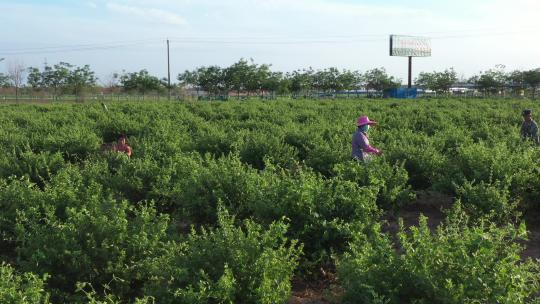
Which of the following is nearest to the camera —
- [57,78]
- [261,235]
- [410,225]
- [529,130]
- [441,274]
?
[441,274]

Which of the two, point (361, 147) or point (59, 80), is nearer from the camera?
point (361, 147)

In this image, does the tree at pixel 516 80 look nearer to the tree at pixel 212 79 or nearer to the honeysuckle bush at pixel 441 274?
the tree at pixel 212 79

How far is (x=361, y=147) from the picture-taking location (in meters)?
7.27

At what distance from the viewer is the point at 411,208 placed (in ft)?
22.8

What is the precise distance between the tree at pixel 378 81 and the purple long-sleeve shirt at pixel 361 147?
196 feet

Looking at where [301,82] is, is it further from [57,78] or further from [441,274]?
[441,274]

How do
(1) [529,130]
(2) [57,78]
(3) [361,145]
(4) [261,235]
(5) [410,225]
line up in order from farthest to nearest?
1. (2) [57,78]
2. (1) [529,130]
3. (3) [361,145]
4. (5) [410,225]
5. (4) [261,235]

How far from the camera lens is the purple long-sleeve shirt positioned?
723 centimetres

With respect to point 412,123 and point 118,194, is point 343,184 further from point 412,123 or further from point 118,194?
point 412,123

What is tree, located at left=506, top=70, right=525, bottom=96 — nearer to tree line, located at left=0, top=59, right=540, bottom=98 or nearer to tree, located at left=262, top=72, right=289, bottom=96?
tree line, located at left=0, top=59, right=540, bottom=98

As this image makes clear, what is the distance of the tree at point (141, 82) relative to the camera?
57594mm

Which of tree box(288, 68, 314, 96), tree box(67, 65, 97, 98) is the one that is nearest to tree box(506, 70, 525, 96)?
tree box(288, 68, 314, 96)

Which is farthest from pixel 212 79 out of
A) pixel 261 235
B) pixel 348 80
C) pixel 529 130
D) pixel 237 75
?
pixel 261 235

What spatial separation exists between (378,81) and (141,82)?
30.1 meters
